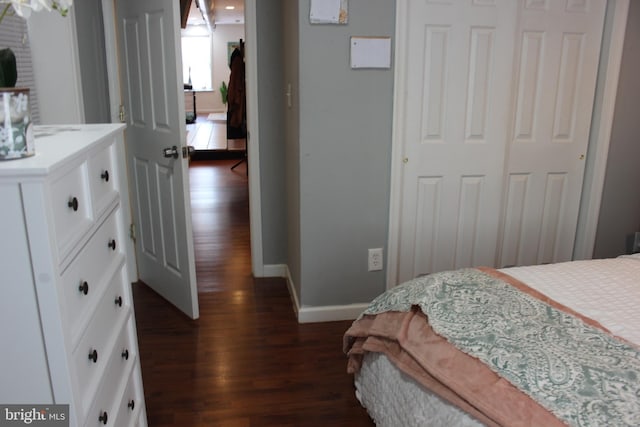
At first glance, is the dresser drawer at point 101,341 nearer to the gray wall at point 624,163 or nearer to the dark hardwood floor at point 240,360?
the dark hardwood floor at point 240,360

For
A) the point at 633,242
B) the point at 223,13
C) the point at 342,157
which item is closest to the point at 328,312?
the point at 342,157

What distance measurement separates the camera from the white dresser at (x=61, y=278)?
3.28 ft

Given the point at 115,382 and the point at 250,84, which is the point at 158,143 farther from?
the point at 115,382

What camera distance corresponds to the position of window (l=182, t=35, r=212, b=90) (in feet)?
43.7

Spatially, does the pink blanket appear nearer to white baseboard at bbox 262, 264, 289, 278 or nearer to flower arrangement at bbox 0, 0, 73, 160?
flower arrangement at bbox 0, 0, 73, 160

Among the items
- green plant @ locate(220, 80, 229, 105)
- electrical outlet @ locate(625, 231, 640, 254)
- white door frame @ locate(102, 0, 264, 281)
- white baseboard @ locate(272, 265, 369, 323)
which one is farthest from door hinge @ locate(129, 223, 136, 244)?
green plant @ locate(220, 80, 229, 105)

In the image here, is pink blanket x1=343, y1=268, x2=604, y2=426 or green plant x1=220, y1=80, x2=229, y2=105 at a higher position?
green plant x1=220, y1=80, x2=229, y2=105

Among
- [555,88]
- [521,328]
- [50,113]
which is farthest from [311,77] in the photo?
[521,328]

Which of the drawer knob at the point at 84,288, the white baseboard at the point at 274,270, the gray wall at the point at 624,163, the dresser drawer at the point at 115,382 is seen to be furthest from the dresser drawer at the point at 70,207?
the gray wall at the point at 624,163

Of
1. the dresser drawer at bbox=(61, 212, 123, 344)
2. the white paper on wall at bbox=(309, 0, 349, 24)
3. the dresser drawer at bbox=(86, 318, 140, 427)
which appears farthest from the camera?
the white paper on wall at bbox=(309, 0, 349, 24)

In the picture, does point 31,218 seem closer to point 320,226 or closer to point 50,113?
point 50,113

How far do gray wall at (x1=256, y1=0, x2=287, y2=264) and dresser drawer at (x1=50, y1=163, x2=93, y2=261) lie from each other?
6.59ft

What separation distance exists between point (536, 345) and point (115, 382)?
1159 mm

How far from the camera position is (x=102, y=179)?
1.46m
